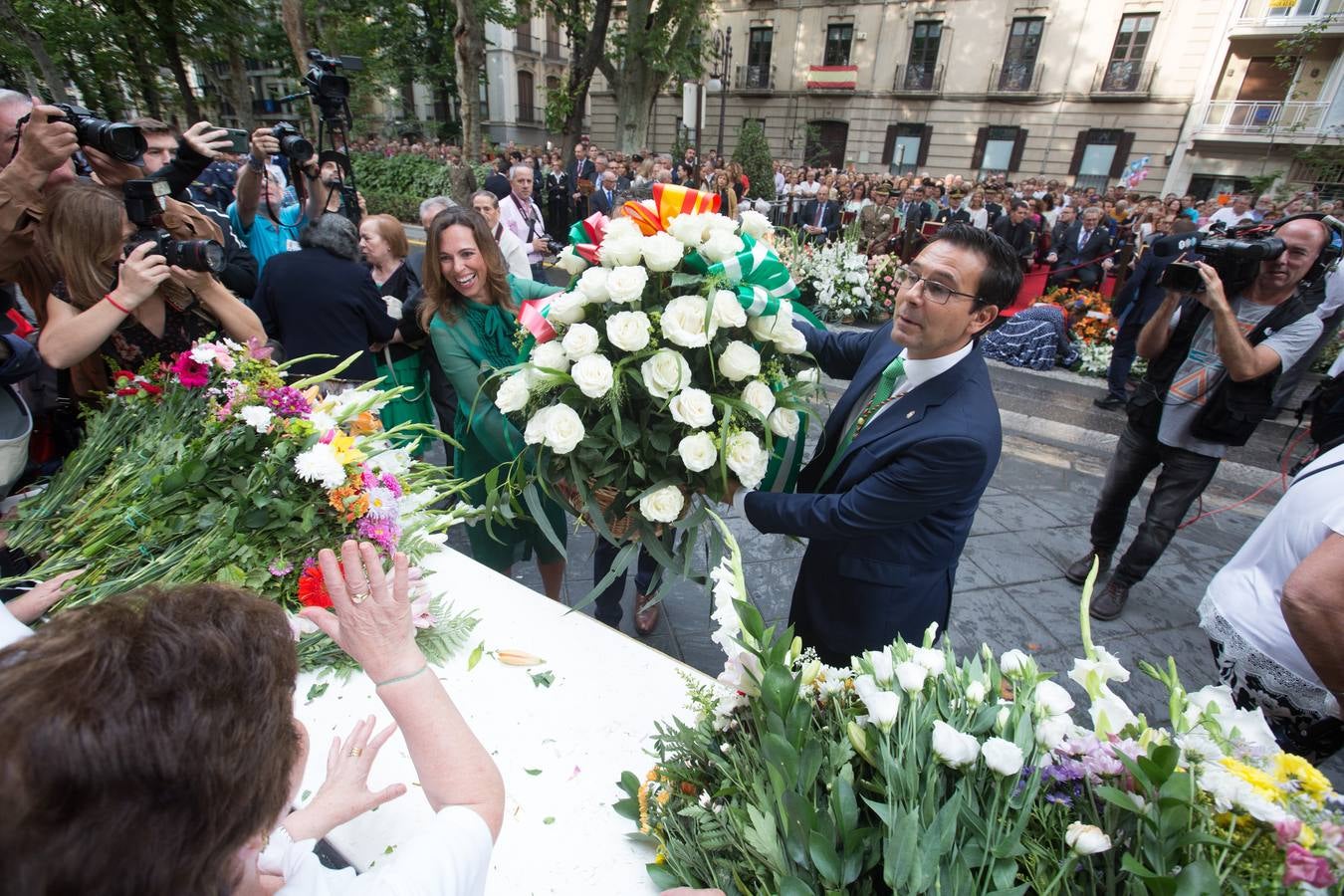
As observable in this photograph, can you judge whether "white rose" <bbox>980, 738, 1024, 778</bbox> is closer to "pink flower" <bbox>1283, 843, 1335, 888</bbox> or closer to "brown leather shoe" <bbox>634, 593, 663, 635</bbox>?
"pink flower" <bbox>1283, 843, 1335, 888</bbox>

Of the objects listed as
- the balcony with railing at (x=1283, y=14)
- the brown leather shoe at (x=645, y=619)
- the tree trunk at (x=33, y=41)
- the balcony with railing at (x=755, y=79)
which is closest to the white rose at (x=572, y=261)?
the brown leather shoe at (x=645, y=619)

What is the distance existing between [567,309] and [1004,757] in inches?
50.6

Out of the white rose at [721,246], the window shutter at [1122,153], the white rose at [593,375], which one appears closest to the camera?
the white rose at [593,375]

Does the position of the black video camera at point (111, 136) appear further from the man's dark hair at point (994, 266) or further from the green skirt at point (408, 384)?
the man's dark hair at point (994, 266)

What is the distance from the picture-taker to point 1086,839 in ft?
2.85

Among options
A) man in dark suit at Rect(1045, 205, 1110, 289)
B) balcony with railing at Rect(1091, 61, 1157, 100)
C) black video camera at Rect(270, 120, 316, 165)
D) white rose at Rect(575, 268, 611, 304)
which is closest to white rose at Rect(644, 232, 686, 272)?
white rose at Rect(575, 268, 611, 304)

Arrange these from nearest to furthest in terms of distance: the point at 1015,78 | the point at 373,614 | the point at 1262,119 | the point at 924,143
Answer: the point at 373,614 → the point at 1262,119 → the point at 1015,78 → the point at 924,143

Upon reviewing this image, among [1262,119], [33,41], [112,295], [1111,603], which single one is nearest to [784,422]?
[112,295]

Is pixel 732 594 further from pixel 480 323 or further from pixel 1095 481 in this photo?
pixel 1095 481

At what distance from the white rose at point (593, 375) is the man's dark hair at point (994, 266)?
103 centimetres

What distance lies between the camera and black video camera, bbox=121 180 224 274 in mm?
2250

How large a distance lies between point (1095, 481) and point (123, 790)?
5.74m

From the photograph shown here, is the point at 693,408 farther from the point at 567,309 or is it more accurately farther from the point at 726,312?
the point at 567,309

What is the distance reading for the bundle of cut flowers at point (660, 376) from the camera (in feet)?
4.89
